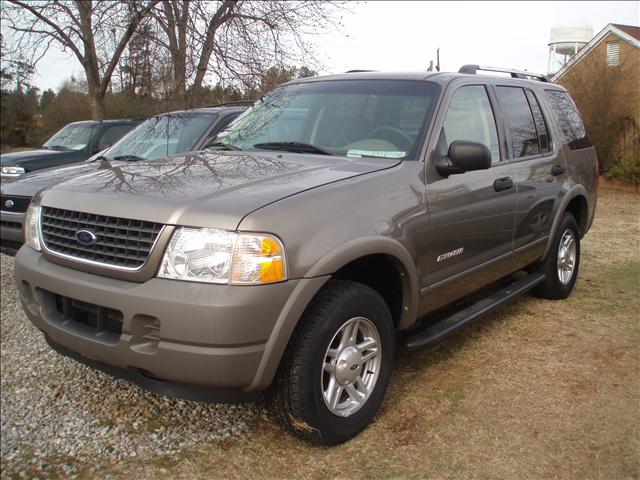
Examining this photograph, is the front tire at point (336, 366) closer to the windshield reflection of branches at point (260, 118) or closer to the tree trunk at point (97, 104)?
the windshield reflection of branches at point (260, 118)

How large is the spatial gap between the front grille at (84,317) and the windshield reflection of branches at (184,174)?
574mm

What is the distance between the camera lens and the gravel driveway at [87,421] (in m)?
3.01

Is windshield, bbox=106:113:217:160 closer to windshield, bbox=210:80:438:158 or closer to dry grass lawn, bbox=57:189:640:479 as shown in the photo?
windshield, bbox=210:80:438:158

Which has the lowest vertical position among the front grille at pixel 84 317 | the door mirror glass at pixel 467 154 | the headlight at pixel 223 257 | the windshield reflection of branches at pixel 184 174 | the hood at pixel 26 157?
the front grille at pixel 84 317

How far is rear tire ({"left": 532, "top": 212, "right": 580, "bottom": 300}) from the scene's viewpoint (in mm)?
5203

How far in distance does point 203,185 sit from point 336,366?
43.2 inches

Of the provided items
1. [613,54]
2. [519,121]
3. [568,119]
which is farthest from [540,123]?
[613,54]

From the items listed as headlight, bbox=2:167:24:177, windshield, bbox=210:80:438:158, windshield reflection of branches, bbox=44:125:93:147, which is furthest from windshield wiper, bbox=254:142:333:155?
windshield reflection of branches, bbox=44:125:93:147

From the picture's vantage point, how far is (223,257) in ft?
8.09

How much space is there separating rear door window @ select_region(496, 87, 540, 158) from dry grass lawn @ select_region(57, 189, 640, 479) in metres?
1.44

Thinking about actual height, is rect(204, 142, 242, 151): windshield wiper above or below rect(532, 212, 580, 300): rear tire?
above

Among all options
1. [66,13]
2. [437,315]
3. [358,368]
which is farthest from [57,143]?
[358,368]

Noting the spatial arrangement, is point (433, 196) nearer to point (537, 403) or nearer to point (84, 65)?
point (537, 403)

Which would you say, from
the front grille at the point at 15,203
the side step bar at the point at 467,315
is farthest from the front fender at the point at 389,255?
the front grille at the point at 15,203
